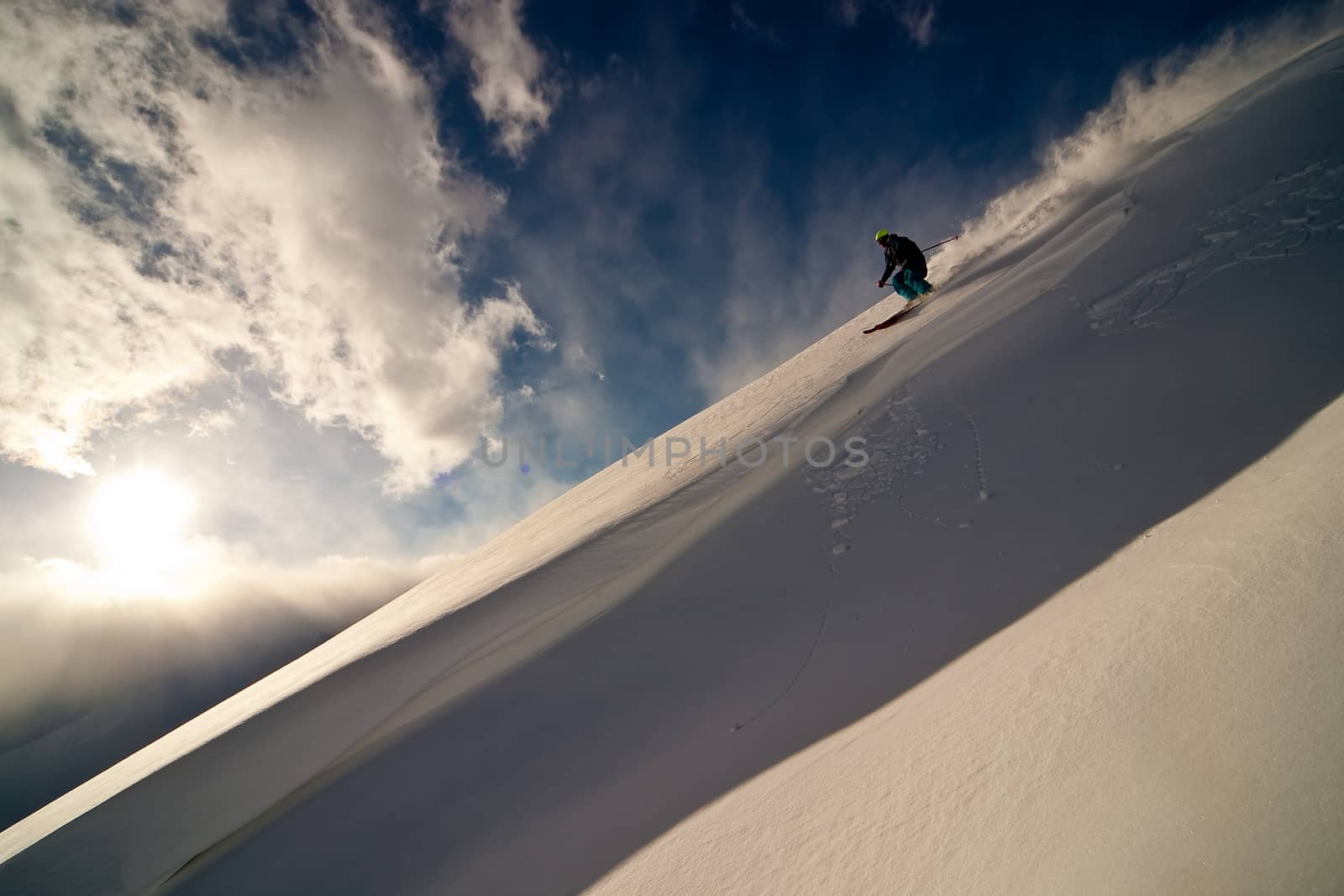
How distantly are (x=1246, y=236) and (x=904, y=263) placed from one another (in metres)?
3.85

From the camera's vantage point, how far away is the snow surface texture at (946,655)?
4.01 feet

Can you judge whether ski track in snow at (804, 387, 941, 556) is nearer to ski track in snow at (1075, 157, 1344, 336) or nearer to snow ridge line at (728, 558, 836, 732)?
snow ridge line at (728, 558, 836, 732)

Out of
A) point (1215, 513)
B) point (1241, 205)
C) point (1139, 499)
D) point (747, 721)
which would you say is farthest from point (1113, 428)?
point (747, 721)

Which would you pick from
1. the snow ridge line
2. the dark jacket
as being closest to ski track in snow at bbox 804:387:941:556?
the snow ridge line

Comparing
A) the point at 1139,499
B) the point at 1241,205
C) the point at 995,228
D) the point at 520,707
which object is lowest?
the point at 1139,499

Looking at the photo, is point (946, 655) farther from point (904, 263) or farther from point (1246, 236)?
point (904, 263)

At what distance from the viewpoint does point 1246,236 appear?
3.62 metres

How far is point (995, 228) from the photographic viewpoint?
750cm

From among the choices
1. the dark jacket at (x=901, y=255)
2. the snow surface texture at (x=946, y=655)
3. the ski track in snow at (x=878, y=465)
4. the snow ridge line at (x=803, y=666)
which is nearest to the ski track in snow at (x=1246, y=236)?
the snow surface texture at (x=946, y=655)

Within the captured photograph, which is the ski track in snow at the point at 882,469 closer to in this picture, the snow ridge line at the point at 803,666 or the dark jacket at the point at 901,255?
the snow ridge line at the point at 803,666

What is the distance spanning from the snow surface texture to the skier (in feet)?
6.43

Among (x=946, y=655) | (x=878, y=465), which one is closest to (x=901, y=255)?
(x=878, y=465)

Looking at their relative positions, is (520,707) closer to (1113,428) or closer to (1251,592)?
(1251,592)

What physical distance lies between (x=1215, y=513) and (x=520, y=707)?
3867mm
